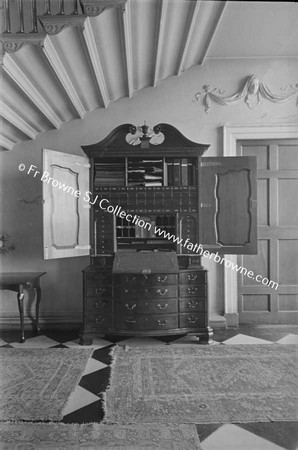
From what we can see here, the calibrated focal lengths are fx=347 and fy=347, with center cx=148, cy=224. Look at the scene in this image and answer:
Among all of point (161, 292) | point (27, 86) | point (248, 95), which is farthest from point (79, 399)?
point (248, 95)

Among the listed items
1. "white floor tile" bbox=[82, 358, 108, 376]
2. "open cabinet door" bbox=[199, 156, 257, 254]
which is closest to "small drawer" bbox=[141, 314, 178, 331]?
"white floor tile" bbox=[82, 358, 108, 376]

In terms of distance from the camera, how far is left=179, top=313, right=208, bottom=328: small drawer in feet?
12.5

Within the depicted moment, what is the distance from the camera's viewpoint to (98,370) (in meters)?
3.17

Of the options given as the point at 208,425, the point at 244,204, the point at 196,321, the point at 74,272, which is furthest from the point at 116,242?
the point at 208,425

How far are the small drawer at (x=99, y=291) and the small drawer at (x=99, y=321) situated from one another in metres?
0.22

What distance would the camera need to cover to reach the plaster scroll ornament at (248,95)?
14.0 ft

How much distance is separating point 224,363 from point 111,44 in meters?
3.03

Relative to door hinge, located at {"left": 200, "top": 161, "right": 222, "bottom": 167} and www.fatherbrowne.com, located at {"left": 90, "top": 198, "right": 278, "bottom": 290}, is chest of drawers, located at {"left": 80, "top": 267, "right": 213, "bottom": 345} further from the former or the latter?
door hinge, located at {"left": 200, "top": 161, "right": 222, "bottom": 167}

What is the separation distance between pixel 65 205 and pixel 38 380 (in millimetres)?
1798

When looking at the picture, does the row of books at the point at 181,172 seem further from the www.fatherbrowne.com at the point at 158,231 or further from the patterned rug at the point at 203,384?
the patterned rug at the point at 203,384

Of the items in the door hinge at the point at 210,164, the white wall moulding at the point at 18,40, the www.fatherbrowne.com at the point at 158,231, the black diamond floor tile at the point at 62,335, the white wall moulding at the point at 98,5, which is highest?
the white wall moulding at the point at 98,5

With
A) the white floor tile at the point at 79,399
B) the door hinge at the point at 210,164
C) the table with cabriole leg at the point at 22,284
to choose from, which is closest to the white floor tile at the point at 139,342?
the white floor tile at the point at 79,399

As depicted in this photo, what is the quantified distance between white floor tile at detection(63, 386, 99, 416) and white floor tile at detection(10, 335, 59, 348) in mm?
1175

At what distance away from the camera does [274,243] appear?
14.3ft
